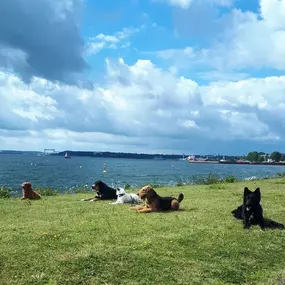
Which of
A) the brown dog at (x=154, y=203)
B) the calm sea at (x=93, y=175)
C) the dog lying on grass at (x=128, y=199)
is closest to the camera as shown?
the brown dog at (x=154, y=203)

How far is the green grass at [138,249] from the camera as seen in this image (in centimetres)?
780

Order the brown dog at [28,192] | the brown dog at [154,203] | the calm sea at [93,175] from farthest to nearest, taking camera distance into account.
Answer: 1. the calm sea at [93,175]
2. the brown dog at [28,192]
3. the brown dog at [154,203]

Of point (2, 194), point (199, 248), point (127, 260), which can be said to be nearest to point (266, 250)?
point (199, 248)

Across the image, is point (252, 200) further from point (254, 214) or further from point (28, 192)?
point (28, 192)

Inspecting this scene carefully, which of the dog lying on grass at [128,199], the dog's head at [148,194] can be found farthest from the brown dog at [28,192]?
the dog's head at [148,194]

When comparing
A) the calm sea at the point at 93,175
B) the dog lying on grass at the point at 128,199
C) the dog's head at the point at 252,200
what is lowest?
the calm sea at the point at 93,175

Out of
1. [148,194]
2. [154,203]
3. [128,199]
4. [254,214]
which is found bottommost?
[128,199]

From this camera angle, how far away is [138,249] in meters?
9.15

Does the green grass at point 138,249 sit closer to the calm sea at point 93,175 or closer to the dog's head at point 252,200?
the dog's head at point 252,200

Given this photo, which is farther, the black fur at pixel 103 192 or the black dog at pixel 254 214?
the black fur at pixel 103 192

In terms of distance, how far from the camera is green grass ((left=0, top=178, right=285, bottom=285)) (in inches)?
307

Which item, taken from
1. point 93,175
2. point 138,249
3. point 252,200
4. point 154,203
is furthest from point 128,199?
point 93,175

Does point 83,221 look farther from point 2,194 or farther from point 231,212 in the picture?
point 2,194

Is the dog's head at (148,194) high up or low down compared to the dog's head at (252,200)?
down
